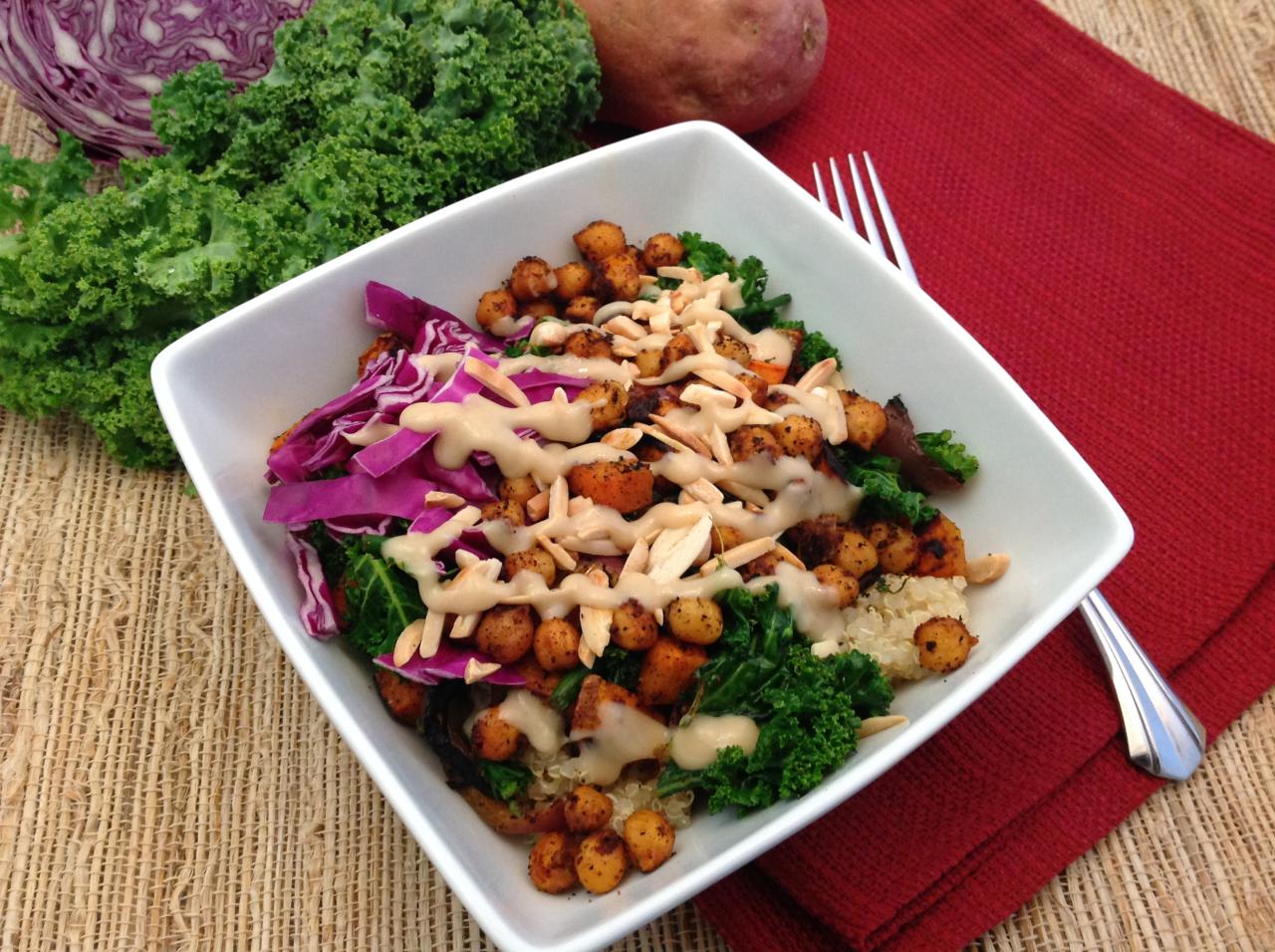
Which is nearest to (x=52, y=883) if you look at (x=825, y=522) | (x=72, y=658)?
(x=72, y=658)

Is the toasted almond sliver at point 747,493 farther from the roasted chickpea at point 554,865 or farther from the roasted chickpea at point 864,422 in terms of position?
the roasted chickpea at point 554,865

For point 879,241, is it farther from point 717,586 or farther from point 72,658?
point 72,658

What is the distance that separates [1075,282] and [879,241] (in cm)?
54

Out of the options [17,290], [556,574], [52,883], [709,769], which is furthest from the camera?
[17,290]

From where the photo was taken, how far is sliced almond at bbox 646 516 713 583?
5.66 ft

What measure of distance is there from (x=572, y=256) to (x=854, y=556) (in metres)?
0.96

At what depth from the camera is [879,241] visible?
2.72 m

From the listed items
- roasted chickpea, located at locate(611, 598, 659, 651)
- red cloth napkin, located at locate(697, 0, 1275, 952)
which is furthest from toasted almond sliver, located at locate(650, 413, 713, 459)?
red cloth napkin, located at locate(697, 0, 1275, 952)

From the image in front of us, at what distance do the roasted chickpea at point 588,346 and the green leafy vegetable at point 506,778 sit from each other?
0.78 m

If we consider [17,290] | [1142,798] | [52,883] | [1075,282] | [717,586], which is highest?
[1075,282]

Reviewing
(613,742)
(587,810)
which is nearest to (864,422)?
(613,742)

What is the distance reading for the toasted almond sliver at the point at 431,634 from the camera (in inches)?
65.8

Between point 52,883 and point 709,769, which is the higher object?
point 709,769

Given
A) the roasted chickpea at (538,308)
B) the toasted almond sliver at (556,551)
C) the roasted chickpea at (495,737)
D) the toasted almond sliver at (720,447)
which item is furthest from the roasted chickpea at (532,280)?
the roasted chickpea at (495,737)
